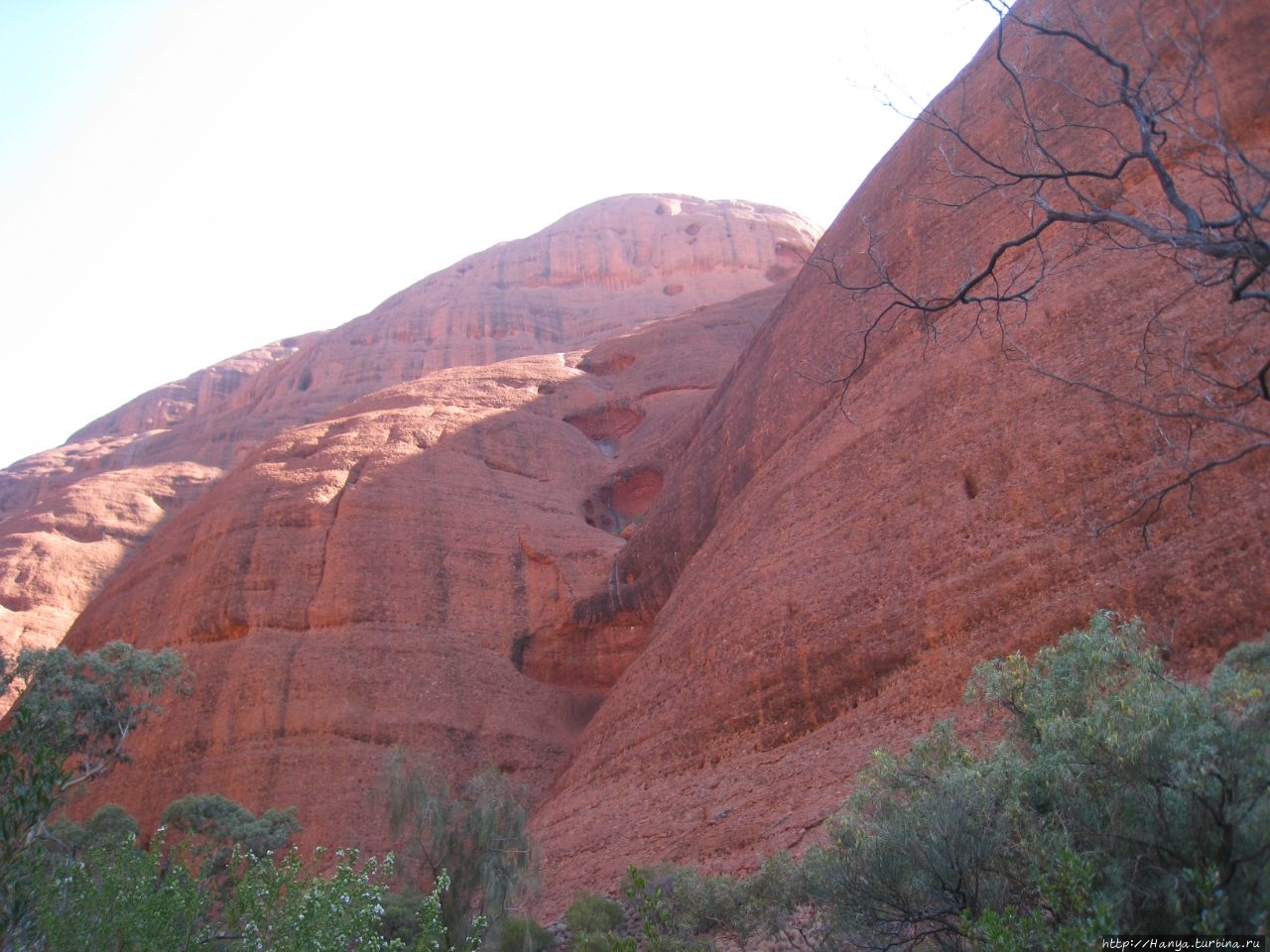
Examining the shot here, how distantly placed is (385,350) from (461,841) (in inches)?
1768

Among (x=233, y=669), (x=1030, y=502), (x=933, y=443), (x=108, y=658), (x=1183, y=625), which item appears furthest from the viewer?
(x=233, y=669)

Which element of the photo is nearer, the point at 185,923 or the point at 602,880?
the point at 185,923

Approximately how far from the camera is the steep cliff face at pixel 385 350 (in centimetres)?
4288

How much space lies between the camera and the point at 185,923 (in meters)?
9.95

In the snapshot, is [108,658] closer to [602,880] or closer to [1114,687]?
[602,880]

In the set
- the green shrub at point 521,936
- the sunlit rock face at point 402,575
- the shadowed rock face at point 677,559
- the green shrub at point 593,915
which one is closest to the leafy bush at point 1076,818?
the shadowed rock face at point 677,559

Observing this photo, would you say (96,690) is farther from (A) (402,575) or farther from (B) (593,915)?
(B) (593,915)

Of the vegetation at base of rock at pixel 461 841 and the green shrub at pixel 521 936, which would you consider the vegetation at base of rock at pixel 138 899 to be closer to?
the green shrub at pixel 521 936

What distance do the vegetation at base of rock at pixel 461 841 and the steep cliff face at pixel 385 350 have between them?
23490mm

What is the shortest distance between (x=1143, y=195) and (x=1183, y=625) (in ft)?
30.3

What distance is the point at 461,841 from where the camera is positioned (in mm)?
17719

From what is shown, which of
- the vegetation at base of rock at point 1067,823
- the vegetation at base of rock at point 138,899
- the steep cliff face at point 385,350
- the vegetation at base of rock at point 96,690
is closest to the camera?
the vegetation at base of rock at point 1067,823

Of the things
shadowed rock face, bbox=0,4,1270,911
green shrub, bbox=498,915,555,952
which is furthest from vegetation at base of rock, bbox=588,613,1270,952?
green shrub, bbox=498,915,555,952

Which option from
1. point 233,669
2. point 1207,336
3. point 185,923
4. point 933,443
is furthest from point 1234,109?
point 233,669
